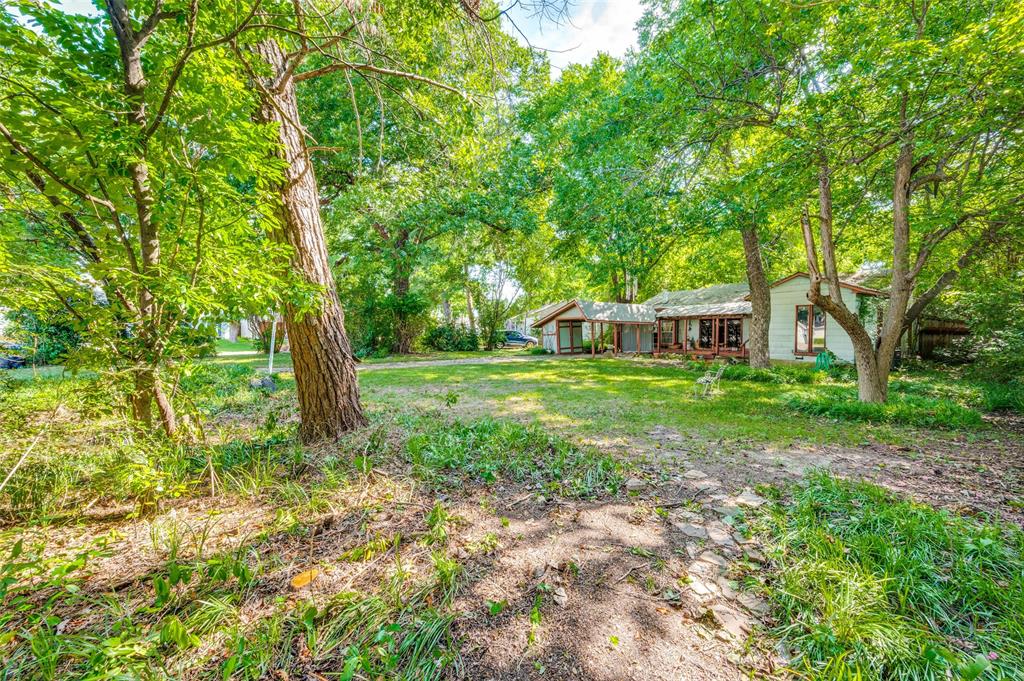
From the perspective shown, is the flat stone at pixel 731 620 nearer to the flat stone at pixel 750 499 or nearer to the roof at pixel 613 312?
the flat stone at pixel 750 499

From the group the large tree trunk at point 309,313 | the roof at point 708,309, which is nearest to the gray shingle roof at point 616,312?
the roof at point 708,309

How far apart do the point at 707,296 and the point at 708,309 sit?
244 centimetres

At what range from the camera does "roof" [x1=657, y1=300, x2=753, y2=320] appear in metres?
16.3

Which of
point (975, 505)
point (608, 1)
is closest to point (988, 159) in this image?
point (975, 505)

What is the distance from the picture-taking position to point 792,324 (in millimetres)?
15148

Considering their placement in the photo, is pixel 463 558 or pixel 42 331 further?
pixel 42 331

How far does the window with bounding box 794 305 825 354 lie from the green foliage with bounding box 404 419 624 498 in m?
14.7

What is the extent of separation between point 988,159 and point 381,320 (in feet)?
67.1

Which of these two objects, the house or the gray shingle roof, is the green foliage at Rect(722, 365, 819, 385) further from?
the gray shingle roof

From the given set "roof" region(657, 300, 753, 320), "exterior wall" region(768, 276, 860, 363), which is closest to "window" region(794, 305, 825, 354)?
"exterior wall" region(768, 276, 860, 363)

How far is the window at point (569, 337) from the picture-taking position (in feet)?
77.5

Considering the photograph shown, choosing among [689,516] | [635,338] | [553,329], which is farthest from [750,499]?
[553,329]

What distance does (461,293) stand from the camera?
922 inches

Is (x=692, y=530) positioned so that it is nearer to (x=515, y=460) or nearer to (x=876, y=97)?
(x=515, y=460)
